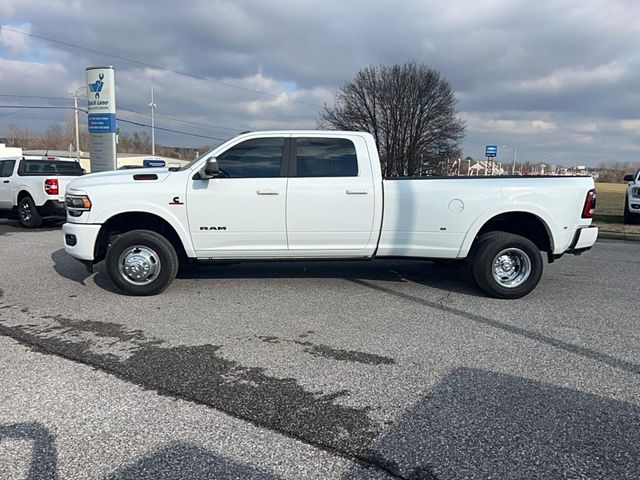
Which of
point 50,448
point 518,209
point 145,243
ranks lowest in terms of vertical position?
point 50,448

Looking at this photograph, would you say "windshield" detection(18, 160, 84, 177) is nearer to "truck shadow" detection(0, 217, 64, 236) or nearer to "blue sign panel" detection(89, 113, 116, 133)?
"truck shadow" detection(0, 217, 64, 236)

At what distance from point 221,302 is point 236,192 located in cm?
133

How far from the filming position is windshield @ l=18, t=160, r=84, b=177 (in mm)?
12047

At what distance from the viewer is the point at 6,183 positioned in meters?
12.2

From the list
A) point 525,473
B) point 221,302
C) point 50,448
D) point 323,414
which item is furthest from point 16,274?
point 525,473

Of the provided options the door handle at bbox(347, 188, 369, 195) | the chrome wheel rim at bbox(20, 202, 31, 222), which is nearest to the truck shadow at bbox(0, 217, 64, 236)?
the chrome wheel rim at bbox(20, 202, 31, 222)

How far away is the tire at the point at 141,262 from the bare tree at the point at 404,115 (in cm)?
3848

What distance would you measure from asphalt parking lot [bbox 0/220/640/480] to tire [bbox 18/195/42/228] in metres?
6.59

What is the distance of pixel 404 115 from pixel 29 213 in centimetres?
3711

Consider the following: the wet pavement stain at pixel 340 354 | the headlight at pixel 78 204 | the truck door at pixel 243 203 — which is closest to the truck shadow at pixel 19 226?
the headlight at pixel 78 204

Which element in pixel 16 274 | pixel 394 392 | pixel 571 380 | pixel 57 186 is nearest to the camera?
pixel 394 392

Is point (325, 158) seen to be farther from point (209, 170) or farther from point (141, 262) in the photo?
point (141, 262)

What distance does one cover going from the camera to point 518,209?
18.9ft

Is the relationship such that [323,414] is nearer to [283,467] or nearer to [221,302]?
[283,467]
